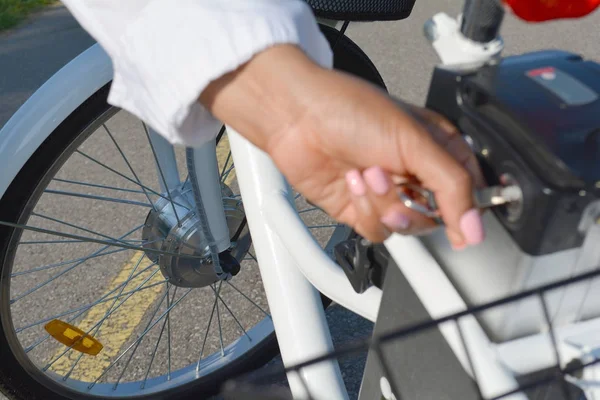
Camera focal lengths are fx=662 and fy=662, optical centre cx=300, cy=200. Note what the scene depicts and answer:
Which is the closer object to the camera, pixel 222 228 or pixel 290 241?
pixel 290 241

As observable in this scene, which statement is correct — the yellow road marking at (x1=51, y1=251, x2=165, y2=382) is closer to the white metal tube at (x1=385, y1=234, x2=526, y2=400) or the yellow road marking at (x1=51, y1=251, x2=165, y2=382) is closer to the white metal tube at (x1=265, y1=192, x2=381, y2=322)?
the white metal tube at (x1=265, y1=192, x2=381, y2=322)

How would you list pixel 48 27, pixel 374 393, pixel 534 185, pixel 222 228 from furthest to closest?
1. pixel 48 27
2. pixel 222 228
3. pixel 374 393
4. pixel 534 185

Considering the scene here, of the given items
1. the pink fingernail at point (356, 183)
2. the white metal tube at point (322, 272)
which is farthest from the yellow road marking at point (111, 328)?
the pink fingernail at point (356, 183)

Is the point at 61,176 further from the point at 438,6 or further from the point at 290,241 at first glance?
the point at 438,6

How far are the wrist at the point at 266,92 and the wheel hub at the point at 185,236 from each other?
86 cm

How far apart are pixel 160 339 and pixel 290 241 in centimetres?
121

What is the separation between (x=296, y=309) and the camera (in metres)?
0.95

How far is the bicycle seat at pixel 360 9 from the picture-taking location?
111cm

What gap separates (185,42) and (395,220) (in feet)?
0.88

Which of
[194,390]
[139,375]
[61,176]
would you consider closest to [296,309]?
[194,390]

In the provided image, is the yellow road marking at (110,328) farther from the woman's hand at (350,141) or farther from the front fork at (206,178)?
the woman's hand at (350,141)

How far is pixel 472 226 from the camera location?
564 millimetres

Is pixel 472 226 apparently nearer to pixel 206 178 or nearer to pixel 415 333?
pixel 415 333

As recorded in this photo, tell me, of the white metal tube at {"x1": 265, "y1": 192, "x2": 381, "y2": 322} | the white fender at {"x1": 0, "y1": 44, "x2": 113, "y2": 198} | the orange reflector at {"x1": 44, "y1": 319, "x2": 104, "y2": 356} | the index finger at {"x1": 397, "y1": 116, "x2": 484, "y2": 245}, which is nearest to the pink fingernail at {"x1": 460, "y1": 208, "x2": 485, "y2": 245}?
the index finger at {"x1": 397, "y1": 116, "x2": 484, "y2": 245}
